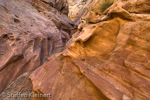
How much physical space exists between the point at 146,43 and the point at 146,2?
263 centimetres

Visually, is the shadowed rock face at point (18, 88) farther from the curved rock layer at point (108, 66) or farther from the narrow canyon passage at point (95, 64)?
the curved rock layer at point (108, 66)

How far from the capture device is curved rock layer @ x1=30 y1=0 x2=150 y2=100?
2049 mm

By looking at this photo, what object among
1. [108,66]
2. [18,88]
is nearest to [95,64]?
[108,66]

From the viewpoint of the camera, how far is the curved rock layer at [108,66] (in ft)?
6.72

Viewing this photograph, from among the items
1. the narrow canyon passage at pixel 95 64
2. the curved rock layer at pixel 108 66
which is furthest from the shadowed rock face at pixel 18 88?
the curved rock layer at pixel 108 66

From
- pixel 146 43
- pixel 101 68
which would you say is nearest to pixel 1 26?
pixel 101 68

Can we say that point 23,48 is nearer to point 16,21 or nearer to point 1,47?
point 1,47

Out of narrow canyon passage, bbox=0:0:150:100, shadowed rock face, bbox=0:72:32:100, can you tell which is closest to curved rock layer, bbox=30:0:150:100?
narrow canyon passage, bbox=0:0:150:100

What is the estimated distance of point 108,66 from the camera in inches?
105

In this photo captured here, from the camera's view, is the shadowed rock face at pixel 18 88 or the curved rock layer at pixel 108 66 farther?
the shadowed rock face at pixel 18 88

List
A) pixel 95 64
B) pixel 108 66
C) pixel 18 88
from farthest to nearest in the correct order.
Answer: pixel 18 88 → pixel 95 64 → pixel 108 66

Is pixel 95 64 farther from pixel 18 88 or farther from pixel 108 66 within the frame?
pixel 18 88

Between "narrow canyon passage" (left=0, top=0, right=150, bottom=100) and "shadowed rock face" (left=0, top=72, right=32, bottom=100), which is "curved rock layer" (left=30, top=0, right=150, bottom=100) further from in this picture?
Answer: "shadowed rock face" (left=0, top=72, right=32, bottom=100)

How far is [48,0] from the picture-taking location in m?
13.4
